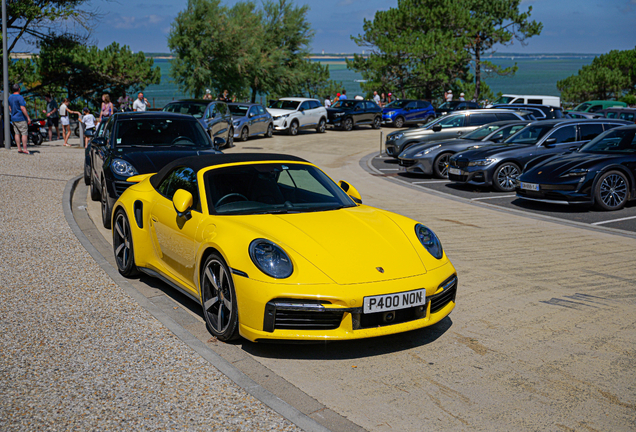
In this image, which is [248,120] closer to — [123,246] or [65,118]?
[65,118]

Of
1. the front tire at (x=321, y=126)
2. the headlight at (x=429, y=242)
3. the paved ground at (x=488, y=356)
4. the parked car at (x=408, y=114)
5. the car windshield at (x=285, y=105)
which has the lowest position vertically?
the paved ground at (x=488, y=356)

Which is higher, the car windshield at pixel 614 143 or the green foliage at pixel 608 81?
the green foliage at pixel 608 81

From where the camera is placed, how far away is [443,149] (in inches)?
628

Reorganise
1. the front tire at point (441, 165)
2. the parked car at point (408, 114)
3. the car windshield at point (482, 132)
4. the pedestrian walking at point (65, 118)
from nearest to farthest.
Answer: the front tire at point (441, 165) < the car windshield at point (482, 132) < the pedestrian walking at point (65, 118) < the parked car at point (408, 114)

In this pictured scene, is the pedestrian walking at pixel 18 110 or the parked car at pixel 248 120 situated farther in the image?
the parked car at pixel 248 120

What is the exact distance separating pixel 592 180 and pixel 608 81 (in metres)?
43.9

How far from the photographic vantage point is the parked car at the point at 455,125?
733 inches

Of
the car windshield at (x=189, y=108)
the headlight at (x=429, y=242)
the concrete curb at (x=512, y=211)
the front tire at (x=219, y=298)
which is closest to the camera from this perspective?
the front tire at (x=219, y=298)

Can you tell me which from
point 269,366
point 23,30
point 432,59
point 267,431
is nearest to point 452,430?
point 267,431

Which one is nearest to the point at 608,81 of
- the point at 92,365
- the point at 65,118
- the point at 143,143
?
the point at 65,118

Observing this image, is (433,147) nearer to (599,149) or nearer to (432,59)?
(599,149)

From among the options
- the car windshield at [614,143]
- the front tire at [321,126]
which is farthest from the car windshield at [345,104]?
the car windshield at [614,143]

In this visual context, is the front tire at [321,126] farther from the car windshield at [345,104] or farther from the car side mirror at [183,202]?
the car side mirror at [183,202]

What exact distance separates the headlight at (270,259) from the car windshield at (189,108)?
53.2ft
